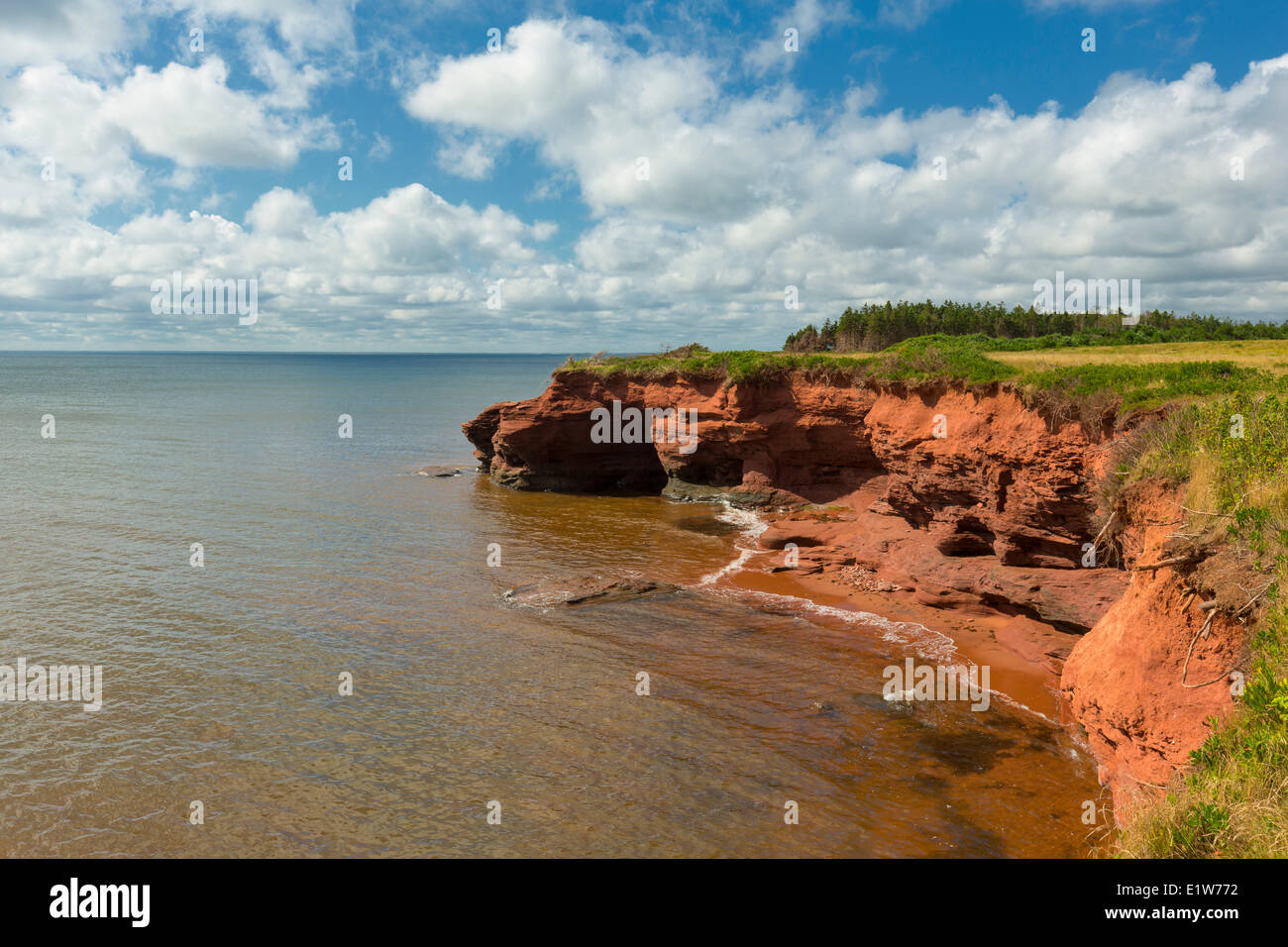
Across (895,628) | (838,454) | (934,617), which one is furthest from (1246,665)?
(838,454)

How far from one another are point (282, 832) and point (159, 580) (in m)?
14.4

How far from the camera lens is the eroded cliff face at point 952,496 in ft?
35.2

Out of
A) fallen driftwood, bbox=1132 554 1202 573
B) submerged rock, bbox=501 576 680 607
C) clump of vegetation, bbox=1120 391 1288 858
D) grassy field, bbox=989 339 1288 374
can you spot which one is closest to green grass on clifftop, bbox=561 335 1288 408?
grassy field, bbox=989 339 1288 374

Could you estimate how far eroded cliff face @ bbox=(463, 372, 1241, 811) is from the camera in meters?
10.7

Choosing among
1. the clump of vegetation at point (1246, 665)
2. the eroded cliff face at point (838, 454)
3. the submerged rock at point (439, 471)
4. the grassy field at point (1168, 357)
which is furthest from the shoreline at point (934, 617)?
the submerged rock at point (439, 471)

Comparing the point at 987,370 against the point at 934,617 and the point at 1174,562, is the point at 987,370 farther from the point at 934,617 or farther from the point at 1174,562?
the point at 1174,562

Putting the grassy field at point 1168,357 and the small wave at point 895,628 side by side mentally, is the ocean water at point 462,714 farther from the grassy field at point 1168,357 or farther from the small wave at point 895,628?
the grassy field at point 1168,357

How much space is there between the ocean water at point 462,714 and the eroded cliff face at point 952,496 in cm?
214

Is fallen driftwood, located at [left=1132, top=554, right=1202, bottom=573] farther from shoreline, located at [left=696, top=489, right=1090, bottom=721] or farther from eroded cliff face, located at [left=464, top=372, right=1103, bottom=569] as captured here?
eroded cliff face, located at [left=464, top=372, right=1103, bottom=569]

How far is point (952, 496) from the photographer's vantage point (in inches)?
880

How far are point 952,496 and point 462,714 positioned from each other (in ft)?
52.5

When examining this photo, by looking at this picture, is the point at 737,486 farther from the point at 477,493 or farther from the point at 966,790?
the point at 966,790
